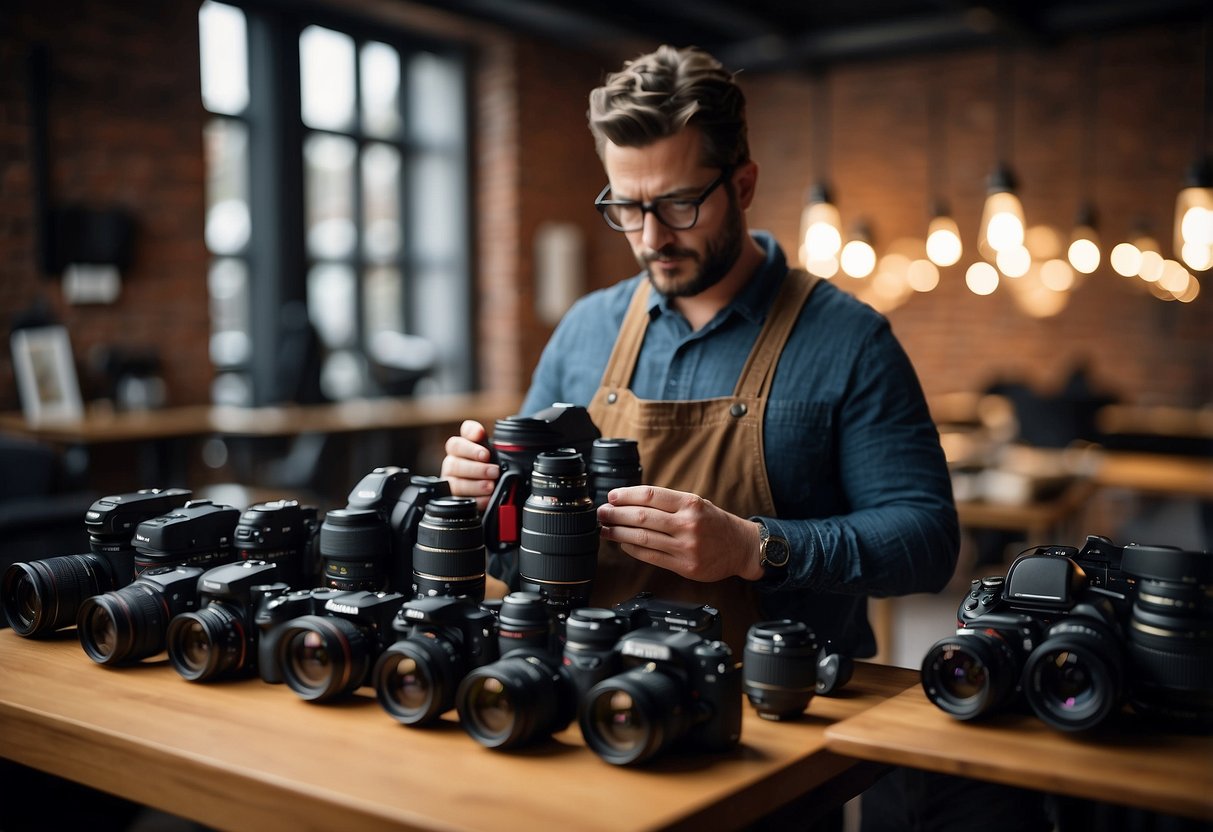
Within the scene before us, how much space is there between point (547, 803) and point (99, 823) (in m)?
1.41

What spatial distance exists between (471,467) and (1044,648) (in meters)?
0.89

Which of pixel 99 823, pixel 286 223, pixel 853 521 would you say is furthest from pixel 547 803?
pixel 286 223

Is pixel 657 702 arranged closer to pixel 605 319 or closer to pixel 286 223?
pixel 605 319

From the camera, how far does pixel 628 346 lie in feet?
6.82

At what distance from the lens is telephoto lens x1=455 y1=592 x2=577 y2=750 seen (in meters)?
1.24

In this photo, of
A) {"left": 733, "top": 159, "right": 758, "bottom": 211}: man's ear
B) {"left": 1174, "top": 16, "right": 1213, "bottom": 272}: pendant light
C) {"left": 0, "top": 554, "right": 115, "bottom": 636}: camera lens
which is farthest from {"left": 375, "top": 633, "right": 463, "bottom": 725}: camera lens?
{"left": 1174, "top": 16, "right": 1213, "bottom": 272}: pendant light

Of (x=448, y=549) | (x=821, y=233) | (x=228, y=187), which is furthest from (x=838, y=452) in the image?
(x=228, y=187)

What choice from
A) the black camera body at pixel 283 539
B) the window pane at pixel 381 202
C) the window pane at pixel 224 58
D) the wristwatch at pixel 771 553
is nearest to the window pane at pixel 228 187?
the window pane at pixel 224 58

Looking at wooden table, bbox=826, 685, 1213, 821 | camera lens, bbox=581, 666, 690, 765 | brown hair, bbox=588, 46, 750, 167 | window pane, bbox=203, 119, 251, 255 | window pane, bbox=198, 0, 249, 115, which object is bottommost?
wooden table, bbox=826, 685, 1213, 821

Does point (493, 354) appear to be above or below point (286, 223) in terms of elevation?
below

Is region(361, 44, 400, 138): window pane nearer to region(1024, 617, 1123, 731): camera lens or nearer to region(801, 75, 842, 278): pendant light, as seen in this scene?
region(801, 75, 842, 278): pendant light

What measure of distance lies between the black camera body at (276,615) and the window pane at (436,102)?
6520 mm

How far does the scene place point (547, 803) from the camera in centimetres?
113

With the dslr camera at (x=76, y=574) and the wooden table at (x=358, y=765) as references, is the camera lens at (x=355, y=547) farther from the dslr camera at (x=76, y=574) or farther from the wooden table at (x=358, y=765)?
the dslr camera at (x=76, y=574)
